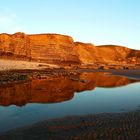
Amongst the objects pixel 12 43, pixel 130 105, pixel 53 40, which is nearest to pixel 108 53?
pixel 53 40

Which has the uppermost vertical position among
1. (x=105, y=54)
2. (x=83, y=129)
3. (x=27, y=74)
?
(x=105, y=54)

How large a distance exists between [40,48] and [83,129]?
79.4 m

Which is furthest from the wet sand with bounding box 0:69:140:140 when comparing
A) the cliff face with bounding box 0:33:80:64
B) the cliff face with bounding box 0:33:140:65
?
the cliff face with bounding box 0:33:80:64

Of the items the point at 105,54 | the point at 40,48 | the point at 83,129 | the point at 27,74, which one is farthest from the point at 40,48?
the point at 83,129

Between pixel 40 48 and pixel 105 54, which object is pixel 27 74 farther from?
pixel 105 54

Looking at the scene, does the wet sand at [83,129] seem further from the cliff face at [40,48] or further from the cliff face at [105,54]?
the cliff face at [105,54]

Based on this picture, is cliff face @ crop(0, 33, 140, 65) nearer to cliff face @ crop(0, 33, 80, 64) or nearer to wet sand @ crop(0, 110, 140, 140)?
cliff face @ crop(0, 33, 80, 64)

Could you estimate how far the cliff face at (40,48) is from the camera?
8131 centimetres

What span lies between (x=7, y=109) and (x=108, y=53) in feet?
494

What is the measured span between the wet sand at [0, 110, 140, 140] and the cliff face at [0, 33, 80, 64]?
6745cm

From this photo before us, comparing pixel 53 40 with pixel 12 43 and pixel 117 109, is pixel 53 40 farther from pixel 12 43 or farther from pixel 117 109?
pixel 117 109

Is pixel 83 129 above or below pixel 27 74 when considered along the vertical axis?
below

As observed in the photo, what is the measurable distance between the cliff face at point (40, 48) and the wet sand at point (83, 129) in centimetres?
6745

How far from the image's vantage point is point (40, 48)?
89812 mm
